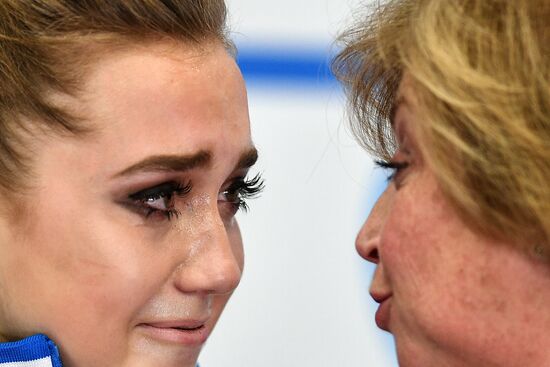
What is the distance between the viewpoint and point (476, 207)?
0.94 metres

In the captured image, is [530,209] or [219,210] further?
[219,210]

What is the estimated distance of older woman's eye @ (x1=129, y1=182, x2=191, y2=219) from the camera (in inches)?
47.1

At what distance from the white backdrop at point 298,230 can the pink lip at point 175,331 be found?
62 cm

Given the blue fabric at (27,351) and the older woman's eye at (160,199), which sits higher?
the older woman's eye at (160,199)

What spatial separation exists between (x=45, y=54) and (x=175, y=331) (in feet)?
1.22

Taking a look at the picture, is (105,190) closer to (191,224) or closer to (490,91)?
(191,224)

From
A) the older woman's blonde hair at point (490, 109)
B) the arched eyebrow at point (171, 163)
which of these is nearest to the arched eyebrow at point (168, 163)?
the arched eyebrow at point (171, 163)

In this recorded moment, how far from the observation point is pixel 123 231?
3.88 feet

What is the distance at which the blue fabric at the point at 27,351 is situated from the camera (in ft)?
3.72

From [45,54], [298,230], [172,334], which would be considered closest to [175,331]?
[172,334]

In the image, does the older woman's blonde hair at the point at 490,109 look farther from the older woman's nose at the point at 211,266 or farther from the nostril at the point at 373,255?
the older woman's nose at the point at 211,266

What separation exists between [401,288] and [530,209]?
6.9 inches

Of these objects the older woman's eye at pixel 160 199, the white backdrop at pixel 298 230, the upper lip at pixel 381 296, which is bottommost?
the white backdrop at pixel 298 230

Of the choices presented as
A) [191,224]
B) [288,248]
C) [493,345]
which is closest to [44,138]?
[191,224]
